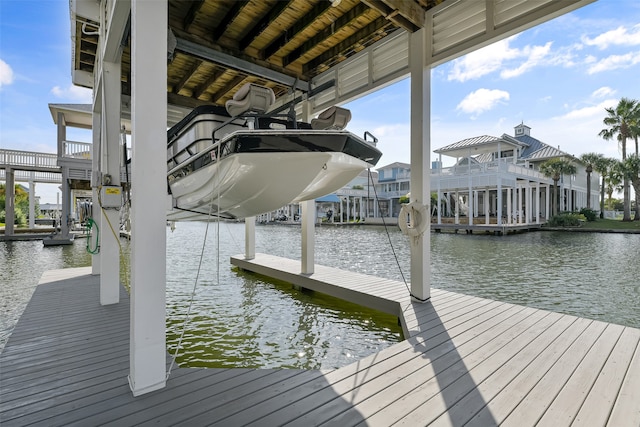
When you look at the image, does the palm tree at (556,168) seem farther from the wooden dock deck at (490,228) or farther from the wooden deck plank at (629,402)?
the wooden deck plank at (629,402)

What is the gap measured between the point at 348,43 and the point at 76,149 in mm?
13744

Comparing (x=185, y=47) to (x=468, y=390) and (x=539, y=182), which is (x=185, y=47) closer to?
(x=468, y=390)

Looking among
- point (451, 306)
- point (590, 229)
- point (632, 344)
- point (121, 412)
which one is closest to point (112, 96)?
point (121, 412)

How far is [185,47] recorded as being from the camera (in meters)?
4.42

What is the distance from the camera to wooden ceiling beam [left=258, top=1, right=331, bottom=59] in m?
4.12

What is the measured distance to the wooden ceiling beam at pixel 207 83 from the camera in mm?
5773

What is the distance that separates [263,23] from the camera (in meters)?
4.43

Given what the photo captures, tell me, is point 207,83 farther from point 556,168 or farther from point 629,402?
point 556,168

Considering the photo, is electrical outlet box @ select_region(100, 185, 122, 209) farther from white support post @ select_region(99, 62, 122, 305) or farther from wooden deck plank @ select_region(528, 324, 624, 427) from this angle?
wooden deck plank @ select_region(528, 324, 624, 427)

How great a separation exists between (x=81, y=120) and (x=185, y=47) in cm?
1417

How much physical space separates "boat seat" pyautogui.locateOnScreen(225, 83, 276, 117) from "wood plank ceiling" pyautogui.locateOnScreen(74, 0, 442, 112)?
138 centimetres

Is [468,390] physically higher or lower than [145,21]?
lower

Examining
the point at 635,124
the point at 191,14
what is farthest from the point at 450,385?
the point at 635,124

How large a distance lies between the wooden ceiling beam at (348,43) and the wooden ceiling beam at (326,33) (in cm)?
35
